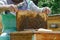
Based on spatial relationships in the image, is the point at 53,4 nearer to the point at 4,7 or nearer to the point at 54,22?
the point at 54,22

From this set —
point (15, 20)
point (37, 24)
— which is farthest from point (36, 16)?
point (15, 20)

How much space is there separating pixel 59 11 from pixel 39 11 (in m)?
7.39

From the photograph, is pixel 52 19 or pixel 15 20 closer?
pixel 15 20

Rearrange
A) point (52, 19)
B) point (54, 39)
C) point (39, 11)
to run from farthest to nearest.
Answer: point (52, 19) < point (39, 11) < point (54, 39)

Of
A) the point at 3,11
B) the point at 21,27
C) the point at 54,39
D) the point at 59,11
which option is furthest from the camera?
the point at 59,11

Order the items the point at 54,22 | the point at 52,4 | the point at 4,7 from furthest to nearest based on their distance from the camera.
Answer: the point at 52,4 < the point at 54,22 < the point at 4,7

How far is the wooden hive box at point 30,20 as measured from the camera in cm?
285

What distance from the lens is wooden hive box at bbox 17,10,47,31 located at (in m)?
2.85

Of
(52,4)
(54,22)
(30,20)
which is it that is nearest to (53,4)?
(52,4)

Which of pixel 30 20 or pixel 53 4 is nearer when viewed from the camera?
pixel 30 20

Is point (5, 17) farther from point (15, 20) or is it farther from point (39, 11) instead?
point (39, 11)

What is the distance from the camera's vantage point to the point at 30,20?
2.92 metres

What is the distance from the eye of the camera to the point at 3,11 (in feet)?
9.95

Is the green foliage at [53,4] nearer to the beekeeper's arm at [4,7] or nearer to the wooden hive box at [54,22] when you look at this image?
the wooden hive box at [54,22]
